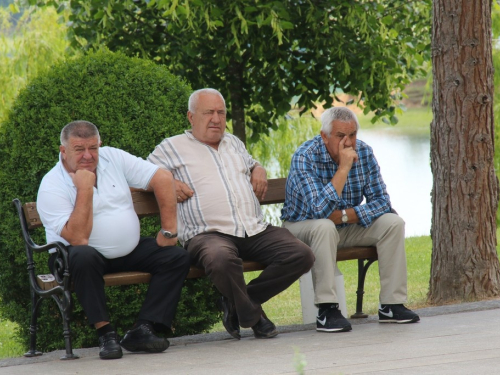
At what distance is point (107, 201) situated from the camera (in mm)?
4699

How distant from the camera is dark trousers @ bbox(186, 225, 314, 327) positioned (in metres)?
4.65

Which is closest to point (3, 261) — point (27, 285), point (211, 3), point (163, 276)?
point (27, 285)

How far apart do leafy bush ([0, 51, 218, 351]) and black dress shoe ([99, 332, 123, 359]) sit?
815mm

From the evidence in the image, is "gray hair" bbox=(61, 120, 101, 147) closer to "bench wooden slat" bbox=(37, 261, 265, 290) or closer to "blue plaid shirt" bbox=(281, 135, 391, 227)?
"bench wooden slat" bbox=(37, 261, 265, 290)

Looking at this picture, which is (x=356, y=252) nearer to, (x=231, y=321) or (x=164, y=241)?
(x=231, y=321)

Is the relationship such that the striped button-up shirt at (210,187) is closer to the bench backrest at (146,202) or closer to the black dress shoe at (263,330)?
the bench backrest at (146,202)

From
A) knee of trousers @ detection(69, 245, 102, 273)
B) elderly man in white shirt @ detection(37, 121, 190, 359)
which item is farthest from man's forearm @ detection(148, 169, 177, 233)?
knee of trousers @ detection(69, 245, 102, 273)

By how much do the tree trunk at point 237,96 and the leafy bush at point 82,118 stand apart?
2.92 meters

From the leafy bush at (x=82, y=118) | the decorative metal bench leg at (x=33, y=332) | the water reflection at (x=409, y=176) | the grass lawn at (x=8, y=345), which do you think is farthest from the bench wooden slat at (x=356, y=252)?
the water reflection at (x=409, y=176)

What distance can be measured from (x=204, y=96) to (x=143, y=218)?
890mm

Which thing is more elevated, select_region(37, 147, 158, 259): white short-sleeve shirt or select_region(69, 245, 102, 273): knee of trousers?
select_region(37, 147, 158, 259): white short-sleeve shirt

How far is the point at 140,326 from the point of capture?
456 centimetres

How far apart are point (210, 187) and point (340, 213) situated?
0.82 m

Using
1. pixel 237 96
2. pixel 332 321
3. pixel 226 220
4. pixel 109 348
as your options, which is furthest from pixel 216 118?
pixel 237 96
